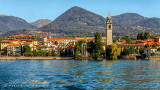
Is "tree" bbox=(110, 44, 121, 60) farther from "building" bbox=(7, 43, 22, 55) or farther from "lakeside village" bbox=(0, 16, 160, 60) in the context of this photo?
"building" bbox=(7, 43, 22, 55)

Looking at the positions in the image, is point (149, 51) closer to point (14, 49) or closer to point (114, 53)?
point (114, 53)

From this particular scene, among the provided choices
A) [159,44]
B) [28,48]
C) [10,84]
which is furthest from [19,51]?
[10,84]

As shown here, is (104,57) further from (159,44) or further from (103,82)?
(103,82)

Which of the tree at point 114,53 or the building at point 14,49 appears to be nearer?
the tree at point 114,53

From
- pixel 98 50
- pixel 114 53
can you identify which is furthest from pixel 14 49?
pixel 114 53

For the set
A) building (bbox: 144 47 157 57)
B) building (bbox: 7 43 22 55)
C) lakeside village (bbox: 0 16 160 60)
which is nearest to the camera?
lakeside village (bbox: 0 16 160 60)

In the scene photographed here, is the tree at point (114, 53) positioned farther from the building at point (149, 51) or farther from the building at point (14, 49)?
the building at point (14, 49)

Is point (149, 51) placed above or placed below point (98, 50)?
below

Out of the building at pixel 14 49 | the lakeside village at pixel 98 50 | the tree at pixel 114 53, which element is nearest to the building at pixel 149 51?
the lakeside village at pixel 98 50

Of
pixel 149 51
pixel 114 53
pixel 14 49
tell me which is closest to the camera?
pixel 114 53

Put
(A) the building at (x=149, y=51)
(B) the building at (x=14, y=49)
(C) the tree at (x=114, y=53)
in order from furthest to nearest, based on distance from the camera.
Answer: (B) the building at (x=14, y=49)
(A) the building at (x=149, y=51)
(C) the tree at (x=114, y=53)

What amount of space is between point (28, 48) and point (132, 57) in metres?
40.0

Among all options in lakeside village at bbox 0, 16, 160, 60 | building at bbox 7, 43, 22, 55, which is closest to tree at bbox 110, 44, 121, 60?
lakeside village at bbox 0, 16, 160, 60

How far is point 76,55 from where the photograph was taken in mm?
102938
